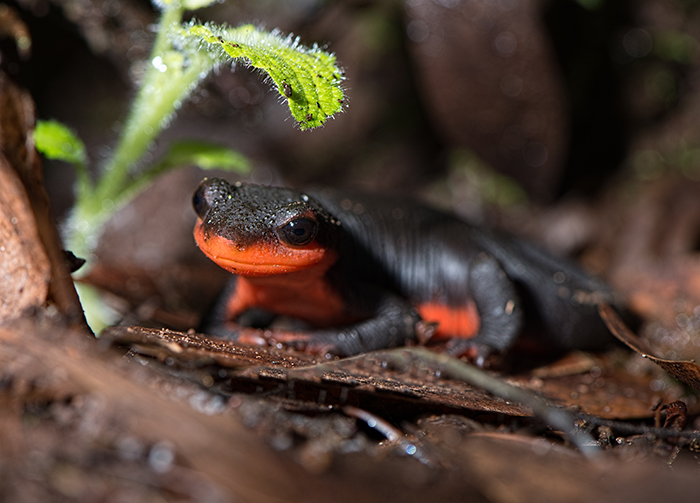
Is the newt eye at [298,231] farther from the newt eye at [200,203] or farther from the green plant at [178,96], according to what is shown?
the green plant at [178,96]

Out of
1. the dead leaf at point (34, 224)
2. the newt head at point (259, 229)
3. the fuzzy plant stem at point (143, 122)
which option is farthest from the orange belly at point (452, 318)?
the dead leaf at point (34, 224)

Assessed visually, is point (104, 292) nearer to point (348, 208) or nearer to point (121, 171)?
point (121, 171)

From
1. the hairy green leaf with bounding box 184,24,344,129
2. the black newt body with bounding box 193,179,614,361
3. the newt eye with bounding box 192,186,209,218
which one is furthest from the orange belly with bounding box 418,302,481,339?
the hairy green leaf with bounding box 184,24,344,129

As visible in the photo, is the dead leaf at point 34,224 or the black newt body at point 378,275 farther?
the black newt body at point 378,275

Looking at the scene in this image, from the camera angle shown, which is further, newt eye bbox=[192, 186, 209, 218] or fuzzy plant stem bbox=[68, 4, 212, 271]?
fuzzy plant stem bbox=[68, 4, 212, 271]

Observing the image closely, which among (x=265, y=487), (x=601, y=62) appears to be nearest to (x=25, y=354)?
(x=265, y=487)

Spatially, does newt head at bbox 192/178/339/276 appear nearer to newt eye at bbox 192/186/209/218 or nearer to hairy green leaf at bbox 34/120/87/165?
newt eye at bbox 192/186/209/218
